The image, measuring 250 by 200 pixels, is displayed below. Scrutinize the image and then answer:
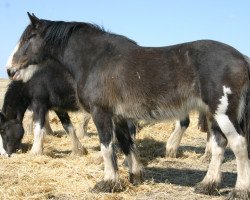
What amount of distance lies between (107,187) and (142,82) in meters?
1.54

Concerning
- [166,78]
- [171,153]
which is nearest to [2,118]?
[171,153]

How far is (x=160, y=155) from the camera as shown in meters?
9.25

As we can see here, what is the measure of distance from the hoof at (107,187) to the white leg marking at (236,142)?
1.65 metres

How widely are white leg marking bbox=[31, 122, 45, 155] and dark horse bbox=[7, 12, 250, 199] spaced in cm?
263

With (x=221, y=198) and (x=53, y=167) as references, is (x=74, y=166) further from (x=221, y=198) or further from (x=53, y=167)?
(x=221, y=198)

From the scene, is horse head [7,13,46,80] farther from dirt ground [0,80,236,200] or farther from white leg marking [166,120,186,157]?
white leg marking [166,120,186,157]

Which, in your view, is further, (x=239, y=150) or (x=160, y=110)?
(x=160, y=110)

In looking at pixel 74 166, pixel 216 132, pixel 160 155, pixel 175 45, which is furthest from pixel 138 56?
pixel 160 155

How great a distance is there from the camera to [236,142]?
5312 millimetres

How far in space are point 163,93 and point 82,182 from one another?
76.5 inches

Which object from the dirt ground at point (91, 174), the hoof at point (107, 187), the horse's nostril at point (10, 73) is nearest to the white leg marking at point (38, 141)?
the dirt ground at point (91, 174)

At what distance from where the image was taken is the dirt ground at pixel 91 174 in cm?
595

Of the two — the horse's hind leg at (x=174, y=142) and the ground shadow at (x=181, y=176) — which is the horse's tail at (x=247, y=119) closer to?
the ground shadow at (x=181, y=176)

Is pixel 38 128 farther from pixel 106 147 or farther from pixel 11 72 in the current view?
pixel 106 147
